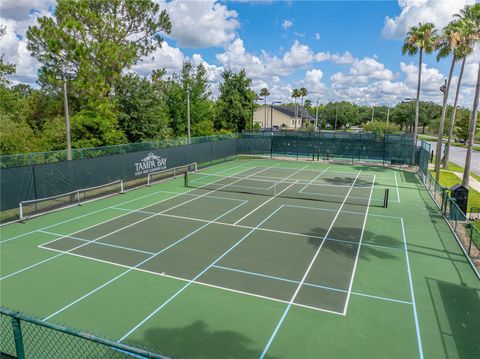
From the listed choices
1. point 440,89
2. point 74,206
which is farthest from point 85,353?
point 440,89

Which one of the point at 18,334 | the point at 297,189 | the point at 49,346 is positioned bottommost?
the point at 49,346

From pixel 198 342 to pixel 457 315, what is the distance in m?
6.09

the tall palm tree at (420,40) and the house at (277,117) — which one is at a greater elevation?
the tall palm tree at (420,40)

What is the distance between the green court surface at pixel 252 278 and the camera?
→ 758 centimetres

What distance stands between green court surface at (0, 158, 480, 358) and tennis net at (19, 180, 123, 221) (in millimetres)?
618

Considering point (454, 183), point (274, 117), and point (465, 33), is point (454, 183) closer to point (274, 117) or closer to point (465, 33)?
point (465, 33)

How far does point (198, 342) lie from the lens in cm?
738

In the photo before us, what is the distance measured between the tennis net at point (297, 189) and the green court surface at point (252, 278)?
1367mm

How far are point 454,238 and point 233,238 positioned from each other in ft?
27.7

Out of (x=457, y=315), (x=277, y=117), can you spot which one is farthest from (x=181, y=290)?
Result: (x=277, y=117)

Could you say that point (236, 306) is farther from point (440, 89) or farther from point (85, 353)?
point (440, 89)

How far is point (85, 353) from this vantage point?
23.5 ft

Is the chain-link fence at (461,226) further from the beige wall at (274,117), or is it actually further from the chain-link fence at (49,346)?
the beige wall at (274,117)

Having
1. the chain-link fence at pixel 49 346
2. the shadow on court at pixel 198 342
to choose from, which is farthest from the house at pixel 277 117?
the chain-link fence at pixel 49 346
